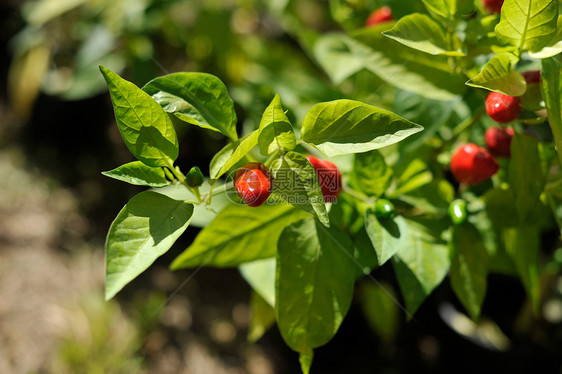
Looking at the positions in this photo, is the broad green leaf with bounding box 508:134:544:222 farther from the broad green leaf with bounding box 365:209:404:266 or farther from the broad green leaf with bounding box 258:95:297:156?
the broad green leaf with bounding box 258:95:297:156

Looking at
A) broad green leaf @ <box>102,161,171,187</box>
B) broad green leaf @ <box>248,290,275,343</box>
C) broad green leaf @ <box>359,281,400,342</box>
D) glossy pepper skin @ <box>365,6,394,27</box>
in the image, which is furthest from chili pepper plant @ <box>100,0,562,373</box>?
broad green leaf @ <box>359,281,400,342</box>

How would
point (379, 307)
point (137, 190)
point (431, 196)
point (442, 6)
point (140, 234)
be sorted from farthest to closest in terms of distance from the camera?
point (137, 190) < point (379, 307) < point (431, 196) < point (442, 6) < point (140, 234)

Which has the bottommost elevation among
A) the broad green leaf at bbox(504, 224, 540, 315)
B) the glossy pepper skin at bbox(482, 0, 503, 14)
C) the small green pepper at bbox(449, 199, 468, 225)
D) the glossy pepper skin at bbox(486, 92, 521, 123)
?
the broad green leaf at bbox(504, 224, 540, 315)

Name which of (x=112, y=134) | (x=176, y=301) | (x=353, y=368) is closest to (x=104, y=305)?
(x=176, y=301)

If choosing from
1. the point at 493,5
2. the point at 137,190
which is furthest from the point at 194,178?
the point at 137,190

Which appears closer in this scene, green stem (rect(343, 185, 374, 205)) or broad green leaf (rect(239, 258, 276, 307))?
green stem (rect(343, 185, 374, 205))

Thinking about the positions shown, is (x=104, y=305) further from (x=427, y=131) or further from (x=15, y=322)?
(x=427, y=131)

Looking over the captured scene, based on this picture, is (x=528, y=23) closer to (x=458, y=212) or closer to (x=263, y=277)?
(x=458, y=212)
